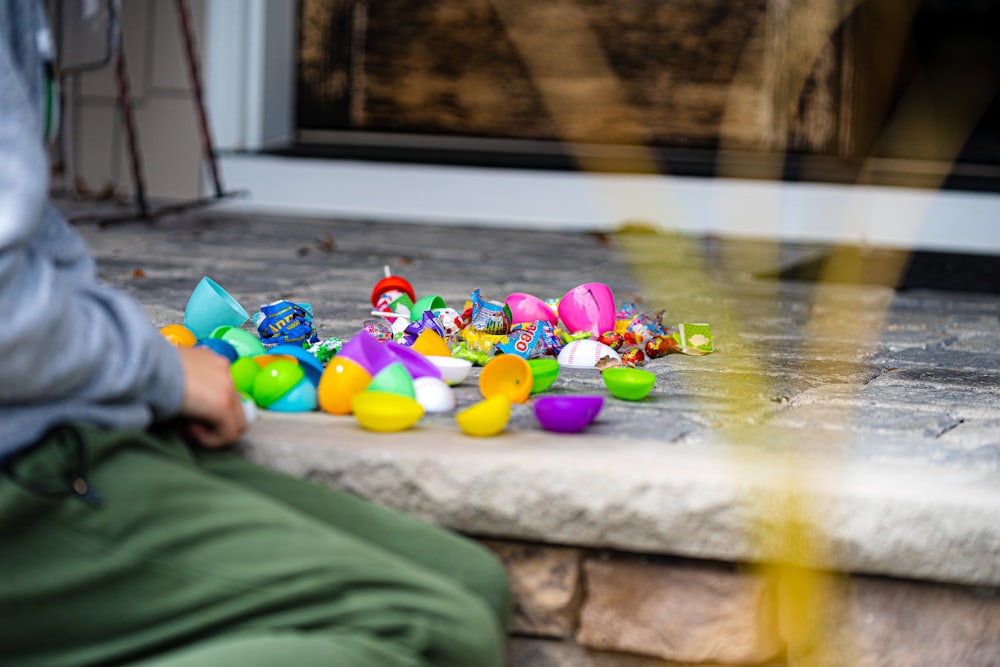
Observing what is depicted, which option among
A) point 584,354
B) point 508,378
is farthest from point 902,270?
point 508,378

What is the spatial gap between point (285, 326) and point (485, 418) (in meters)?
0.58

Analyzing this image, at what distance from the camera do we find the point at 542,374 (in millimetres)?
1515

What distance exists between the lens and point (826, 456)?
1280 mm

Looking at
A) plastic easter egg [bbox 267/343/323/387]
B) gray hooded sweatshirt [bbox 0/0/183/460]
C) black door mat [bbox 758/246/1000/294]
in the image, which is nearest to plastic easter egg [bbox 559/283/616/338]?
plastic easter egg [bbox 267/343/323/387]

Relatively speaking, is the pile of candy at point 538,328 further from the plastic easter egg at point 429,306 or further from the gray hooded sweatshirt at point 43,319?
the gray hooded sweatshirt at point 43,319

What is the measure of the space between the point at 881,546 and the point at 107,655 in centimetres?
69

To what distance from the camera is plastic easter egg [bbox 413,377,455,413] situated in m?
1.41

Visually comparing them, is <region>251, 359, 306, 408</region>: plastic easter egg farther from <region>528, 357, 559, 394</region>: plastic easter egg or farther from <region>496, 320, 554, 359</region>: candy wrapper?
<region>496, 320, 554, 359</region>: candy wrapper

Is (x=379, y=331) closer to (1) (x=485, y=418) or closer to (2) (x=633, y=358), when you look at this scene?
(2) (x=633, y=358)

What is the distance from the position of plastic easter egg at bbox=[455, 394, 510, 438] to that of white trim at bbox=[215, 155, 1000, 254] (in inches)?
120

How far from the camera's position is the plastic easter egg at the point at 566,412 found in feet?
4.27

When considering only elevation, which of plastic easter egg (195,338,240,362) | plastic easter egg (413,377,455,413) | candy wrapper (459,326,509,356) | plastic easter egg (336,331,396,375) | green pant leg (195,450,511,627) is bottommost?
green pant leg (195,450,511,627)

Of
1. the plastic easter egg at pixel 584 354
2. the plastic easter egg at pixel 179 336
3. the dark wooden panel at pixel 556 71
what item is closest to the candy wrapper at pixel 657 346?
the plastic easter egg at pixel 584 354

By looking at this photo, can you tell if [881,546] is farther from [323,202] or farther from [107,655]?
[323,202]
